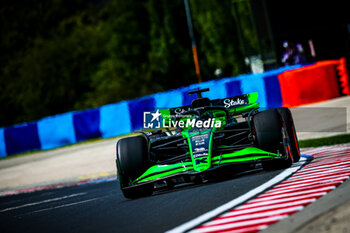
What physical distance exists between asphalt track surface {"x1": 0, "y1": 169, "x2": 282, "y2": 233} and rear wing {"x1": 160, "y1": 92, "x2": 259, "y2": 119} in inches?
37.6

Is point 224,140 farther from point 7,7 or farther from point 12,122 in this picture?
point 7,7

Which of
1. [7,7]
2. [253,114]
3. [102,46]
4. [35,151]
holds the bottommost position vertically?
[35,151]

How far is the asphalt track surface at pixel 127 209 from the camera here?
6141 millimetres

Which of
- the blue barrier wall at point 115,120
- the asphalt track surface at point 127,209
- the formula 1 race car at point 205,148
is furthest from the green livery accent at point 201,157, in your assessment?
the blue barrier wall at point 115,120

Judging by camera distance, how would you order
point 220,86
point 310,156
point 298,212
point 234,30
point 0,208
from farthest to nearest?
1. point 234,30
2. point 220,86
3. point 0,208
4. point 310,156
5. point 298,212

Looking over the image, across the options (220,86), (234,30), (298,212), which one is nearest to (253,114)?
(298,212)

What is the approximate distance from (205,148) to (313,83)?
13299mm

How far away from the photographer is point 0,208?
1073 centimetres

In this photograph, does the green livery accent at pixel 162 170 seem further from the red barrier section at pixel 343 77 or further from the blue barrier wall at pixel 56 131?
the blue barrier wall at pixel 56 131

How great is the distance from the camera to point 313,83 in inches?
797

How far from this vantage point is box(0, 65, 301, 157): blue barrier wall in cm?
2086

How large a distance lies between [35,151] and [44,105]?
1185 inches

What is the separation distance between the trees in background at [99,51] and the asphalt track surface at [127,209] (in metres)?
34.7

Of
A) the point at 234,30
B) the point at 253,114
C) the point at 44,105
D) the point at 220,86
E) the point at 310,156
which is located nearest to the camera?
the point at 253,114
